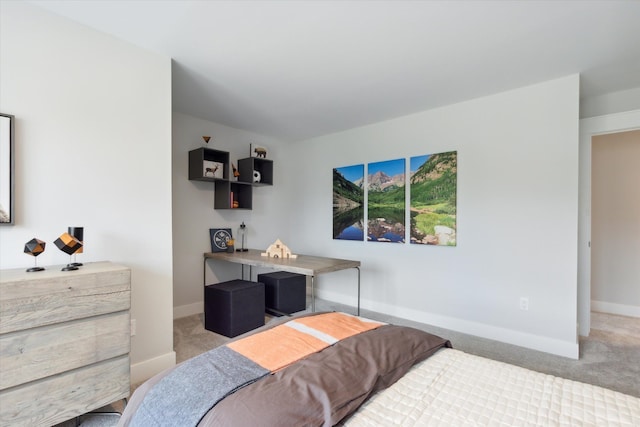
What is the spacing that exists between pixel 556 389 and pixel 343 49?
2252 millimetres

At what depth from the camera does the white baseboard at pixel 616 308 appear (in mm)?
3812

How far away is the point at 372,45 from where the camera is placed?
2201 mm

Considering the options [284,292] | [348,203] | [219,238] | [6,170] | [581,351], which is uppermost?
[6,170]

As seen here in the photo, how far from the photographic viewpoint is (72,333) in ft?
5.35

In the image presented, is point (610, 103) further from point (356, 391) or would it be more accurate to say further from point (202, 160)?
point (202, 160)

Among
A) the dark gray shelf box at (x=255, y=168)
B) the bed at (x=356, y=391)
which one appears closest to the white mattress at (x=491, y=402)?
the bed at (x=356, y=391)

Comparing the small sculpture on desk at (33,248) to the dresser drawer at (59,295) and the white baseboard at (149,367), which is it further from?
the white baseboard at (149,367)

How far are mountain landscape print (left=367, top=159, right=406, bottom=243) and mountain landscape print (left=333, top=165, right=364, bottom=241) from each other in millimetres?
128

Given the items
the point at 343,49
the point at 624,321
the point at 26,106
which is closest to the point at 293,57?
the point at 343,49

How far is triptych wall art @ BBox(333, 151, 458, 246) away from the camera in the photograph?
3.36 metres

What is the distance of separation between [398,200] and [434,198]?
44cm

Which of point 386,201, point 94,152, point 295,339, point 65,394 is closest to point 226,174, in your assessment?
point 94,152

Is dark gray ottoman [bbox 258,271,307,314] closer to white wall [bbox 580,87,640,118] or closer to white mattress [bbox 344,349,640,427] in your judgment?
white mattress [bbox 344,349,640,427]

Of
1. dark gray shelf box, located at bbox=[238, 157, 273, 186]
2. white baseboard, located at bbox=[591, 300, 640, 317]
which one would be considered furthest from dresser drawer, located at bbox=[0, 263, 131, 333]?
white baseboard, located at bbox=[591, 300, 640, 317]
